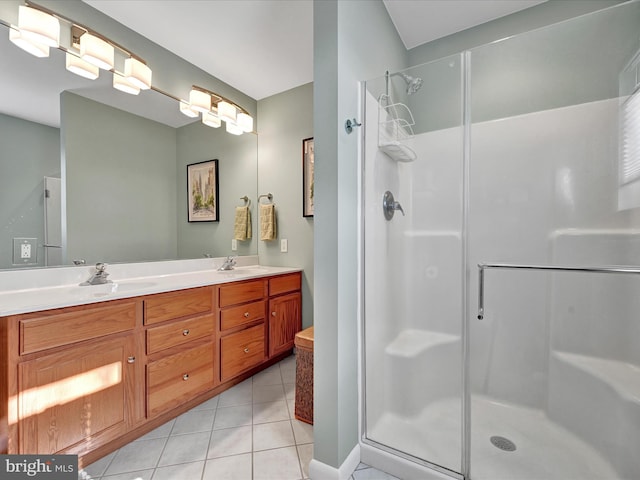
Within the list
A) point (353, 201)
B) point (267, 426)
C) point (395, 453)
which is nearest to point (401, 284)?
point (353, 201)

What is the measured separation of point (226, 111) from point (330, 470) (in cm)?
275

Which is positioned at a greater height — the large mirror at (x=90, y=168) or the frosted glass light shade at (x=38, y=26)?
the frosted glass light shade at (x=38, y=26)

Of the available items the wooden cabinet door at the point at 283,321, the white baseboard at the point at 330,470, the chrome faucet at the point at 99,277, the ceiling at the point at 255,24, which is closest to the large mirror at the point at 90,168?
the chrome faucet at the point at 99,277

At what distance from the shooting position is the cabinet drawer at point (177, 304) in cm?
161

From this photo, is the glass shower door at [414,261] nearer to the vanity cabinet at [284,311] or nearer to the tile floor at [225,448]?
the tile floor at [225,448]

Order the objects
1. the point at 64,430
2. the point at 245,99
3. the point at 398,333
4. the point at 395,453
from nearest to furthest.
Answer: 1. the point at 64,430
2. the point at 395,453
3. the point at 398,333
4. the point at 245,99

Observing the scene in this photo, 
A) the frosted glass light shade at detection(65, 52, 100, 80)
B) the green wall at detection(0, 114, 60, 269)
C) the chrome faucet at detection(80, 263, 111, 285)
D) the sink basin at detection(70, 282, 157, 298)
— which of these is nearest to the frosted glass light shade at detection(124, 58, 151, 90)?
the frosted glass light shade at detection(65, 52, 100, 80)

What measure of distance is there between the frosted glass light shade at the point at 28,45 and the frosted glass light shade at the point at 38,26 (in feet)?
0.06

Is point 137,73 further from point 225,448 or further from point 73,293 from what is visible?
point 225,448

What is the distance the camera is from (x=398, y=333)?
5.41ft

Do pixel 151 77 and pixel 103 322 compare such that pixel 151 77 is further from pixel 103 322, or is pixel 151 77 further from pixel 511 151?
pixel 511 151

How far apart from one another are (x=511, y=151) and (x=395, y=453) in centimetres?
168

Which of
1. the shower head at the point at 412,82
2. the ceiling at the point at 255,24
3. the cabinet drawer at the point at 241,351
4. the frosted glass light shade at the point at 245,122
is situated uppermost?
the ceiling at the point at 255,24

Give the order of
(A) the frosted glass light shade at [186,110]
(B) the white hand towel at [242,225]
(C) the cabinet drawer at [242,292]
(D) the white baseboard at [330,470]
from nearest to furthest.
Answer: (D) the white baseboard at [330,470]
(C) the cabinet drawer at [242,292]
(A) the frosted glass light shade at [186,110]
(B) the white hand towel at [242,225]
